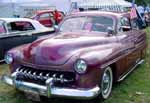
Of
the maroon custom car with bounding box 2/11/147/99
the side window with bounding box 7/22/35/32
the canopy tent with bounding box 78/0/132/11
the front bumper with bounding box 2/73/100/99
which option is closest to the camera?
the front bumper with bounding box 2/73/100/99

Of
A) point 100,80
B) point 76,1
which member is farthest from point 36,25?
point 76,1

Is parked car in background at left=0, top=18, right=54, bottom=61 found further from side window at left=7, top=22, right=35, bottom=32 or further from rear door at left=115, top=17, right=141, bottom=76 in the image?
rear door at left=115, top=17, right=141, bottom=76

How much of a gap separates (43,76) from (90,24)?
200 cm

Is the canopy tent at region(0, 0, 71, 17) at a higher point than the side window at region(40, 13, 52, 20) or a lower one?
lower

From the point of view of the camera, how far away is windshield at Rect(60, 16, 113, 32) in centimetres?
657

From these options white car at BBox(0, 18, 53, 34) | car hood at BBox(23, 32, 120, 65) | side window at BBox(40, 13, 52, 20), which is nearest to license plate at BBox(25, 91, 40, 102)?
car hood at BBox(23, 32, 120, 65)

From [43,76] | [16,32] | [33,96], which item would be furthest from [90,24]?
[16,32]

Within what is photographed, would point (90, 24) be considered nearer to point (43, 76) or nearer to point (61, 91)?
point (43, 76)

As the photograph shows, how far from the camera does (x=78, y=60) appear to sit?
4.97 meters

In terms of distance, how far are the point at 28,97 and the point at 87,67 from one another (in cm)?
120

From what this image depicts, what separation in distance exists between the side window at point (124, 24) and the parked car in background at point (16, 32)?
3048mm

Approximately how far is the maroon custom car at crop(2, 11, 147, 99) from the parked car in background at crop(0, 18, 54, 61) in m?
2.35

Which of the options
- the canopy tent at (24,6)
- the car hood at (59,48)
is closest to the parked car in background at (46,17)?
the canopy tent at (24,6)

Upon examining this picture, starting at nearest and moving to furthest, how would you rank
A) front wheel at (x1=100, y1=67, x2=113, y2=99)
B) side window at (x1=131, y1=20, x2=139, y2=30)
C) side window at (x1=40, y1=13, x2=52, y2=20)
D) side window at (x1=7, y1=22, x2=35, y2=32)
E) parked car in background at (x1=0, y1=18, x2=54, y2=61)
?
front wheel at (x1=100, y1=67, x2=113, y2=99) < side window at (x1=131, y1=20, x2=139, y2=30) < parked car in background at (x1=0, y1=18, x2=54, y2=61) < side window at (x1=7, y1=22, x2=35, y2=32) < side window at (x1=40, y1=13, x2=52, y2=20)
